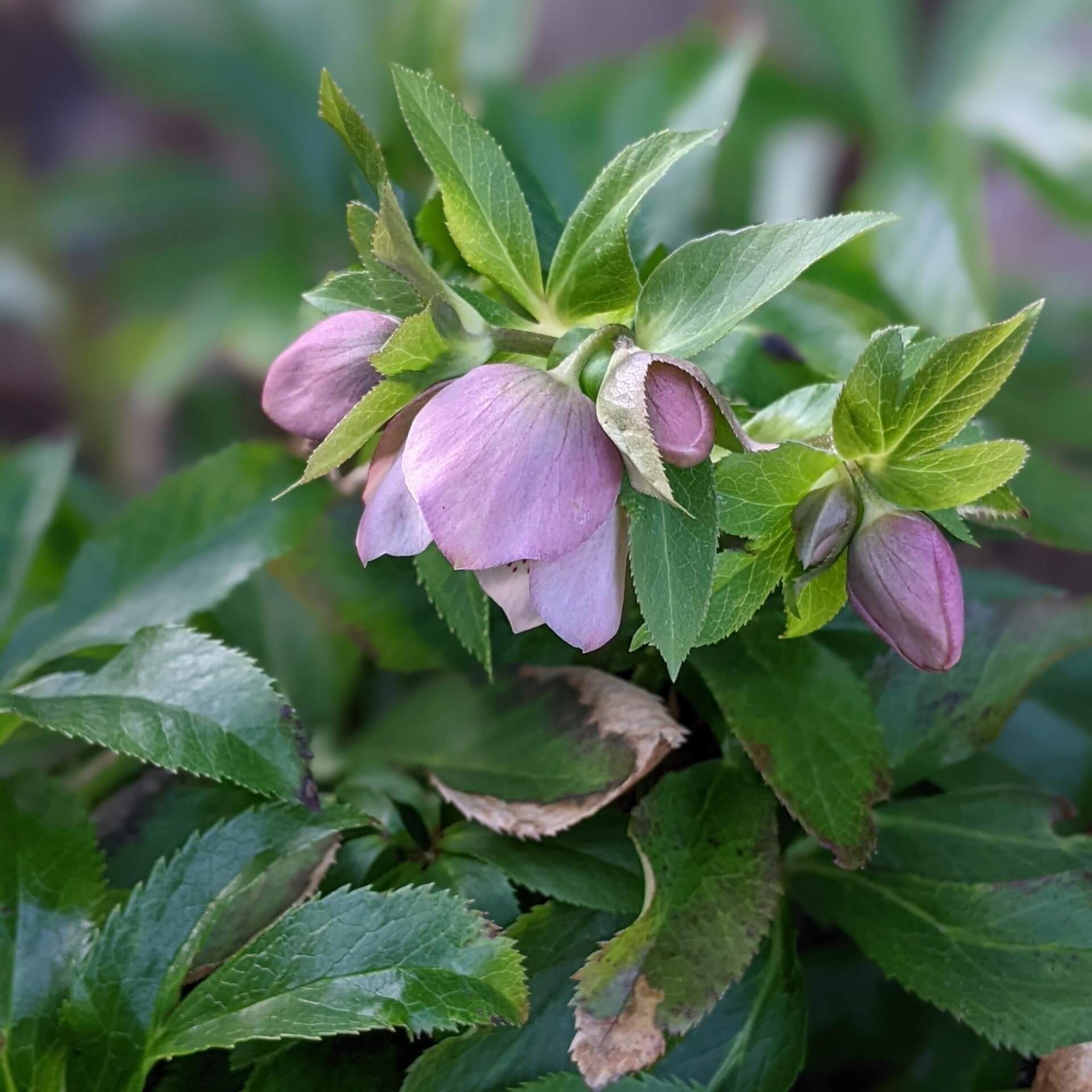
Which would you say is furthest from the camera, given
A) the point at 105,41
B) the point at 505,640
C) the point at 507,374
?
the point at 105,41

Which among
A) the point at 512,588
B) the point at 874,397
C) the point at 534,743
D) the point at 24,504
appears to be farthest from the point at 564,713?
the point at 24,504

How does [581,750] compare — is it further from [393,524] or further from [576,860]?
[393,524]

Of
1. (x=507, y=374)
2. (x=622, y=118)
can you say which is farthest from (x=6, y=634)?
(x=622, y=118)

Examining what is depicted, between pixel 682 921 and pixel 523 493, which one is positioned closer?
pixel 523 493

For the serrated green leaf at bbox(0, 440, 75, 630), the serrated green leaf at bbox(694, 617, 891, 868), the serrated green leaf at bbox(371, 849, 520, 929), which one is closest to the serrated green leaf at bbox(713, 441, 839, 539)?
the serrated green leaf at bbox(694, 617, 891, 868)

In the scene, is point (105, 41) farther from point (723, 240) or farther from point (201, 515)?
point (723, 240)

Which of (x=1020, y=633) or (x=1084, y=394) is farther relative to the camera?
(x=1084, y=394)
